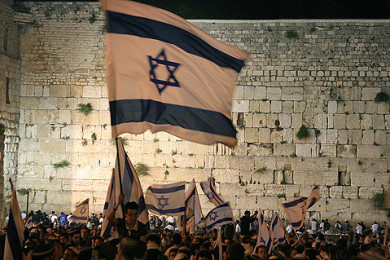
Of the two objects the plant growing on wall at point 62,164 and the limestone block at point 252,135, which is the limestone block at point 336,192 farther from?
the plant growing on wall at point 62,164

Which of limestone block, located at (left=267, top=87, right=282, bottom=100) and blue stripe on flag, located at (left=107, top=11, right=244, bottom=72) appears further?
limestone block, located at (left=267, top=87, right=282, bottom=100)

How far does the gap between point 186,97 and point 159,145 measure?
13.4 m

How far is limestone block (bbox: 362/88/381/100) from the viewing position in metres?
19.0

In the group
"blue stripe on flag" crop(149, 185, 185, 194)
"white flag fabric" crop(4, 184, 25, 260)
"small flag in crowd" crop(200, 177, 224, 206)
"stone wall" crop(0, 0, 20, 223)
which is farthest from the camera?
"stone wall" crop(0, 0, 20, 223)

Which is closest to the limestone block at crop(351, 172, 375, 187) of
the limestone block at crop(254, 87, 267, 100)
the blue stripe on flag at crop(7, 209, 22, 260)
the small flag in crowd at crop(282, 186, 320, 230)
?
the limestone block at crop(254, 87, 267, 100)

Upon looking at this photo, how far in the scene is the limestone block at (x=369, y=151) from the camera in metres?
18.8

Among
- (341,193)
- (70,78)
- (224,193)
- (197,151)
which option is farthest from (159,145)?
(341,193)

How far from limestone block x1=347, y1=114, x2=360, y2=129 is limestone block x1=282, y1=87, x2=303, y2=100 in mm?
1764

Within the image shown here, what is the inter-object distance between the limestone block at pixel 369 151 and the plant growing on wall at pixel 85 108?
930 centimetres

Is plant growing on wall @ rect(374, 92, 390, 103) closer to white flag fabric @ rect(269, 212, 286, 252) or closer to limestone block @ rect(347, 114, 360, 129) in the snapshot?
limestone block @ rect(347, 114, 360, 129)

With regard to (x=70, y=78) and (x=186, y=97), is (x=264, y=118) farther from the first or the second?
(x=186, y=97)

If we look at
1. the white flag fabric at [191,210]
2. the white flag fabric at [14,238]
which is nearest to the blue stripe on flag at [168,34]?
the white flag fabric at [14,238]

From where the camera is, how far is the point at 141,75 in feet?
19.4

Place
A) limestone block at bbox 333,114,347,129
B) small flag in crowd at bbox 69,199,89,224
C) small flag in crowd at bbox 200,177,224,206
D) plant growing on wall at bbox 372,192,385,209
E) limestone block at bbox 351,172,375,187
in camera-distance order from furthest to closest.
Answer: limestone block at bbox 333,114,347,129 → limestone block at bbox 351,172,375,187 → plant growing on wall at bbox 372,192,385,209 → small flag in crowd at bbox 200,177,224,206 → small flag in crowd at bbox 69,199,89,224
